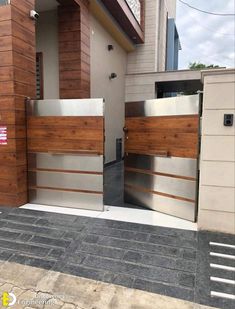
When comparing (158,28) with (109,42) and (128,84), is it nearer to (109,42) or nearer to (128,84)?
(128,84)

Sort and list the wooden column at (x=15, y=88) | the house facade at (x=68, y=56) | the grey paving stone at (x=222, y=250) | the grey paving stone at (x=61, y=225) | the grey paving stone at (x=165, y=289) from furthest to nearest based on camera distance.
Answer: the house facade at (x=68, y=56)
the wooden column at (x=15, y=88)
the grey paving stone at (x=61, y=225)
the grey paving stone at (x=222, y=250)
the grey paving stone at (x=165, y=289)

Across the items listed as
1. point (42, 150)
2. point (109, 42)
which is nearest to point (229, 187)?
point (42, 150)

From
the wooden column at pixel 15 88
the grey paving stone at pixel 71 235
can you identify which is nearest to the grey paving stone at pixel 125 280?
the grey paving stone at pixel 71 235

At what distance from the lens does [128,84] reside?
9.50 meters

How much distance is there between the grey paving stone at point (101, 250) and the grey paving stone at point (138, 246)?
83 mm

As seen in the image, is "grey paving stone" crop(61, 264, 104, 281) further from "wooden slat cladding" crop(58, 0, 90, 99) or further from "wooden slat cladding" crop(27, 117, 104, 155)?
"wooden slat cladding" crop(58, 0, 90, 99)

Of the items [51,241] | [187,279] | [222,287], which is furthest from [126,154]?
[222,287]

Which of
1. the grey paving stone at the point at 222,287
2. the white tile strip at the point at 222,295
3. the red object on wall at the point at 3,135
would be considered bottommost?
the white tile strip at the point at 222,295

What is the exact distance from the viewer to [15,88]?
3.80 meters

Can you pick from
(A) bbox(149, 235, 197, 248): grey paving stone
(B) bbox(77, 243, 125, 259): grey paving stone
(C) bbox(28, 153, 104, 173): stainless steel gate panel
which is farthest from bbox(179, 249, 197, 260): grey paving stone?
(C) bbox(28, 153, 104, 173): stainless steel gate panel

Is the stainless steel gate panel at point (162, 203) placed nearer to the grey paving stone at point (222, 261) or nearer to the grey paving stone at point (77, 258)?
the grey paving stone at point (222, 261)

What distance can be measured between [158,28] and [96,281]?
10.3 metres

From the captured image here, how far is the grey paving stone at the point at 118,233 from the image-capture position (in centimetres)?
296

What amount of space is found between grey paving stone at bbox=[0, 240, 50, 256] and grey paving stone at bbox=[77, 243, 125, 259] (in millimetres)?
369
